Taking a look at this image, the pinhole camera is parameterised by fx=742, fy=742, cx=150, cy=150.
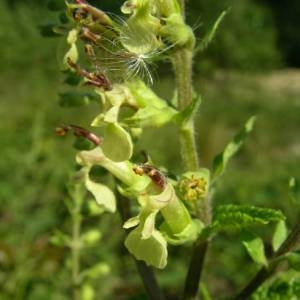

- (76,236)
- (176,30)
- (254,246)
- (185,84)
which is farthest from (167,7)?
(76,236)

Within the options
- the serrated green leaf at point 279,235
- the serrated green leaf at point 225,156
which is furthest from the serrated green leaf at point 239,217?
the serrated green leaf at point 279,235

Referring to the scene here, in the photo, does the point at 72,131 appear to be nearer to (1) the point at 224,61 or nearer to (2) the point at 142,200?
(2) the point at 142,200

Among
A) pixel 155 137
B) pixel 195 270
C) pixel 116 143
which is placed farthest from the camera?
pixel 155 137

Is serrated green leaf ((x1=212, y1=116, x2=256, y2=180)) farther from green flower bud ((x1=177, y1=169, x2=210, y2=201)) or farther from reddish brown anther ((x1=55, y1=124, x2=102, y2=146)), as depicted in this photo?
reddish brown anther ((x1=55, y1=124, x2=102, y2=146))

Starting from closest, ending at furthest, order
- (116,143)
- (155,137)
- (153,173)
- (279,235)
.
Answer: (116,143), (153,173), (279,235), (155,137)

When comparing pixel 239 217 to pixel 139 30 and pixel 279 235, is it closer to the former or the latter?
pixel 279 235
